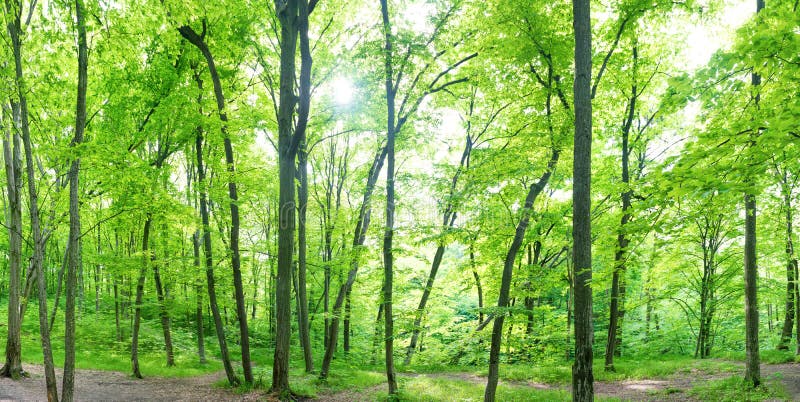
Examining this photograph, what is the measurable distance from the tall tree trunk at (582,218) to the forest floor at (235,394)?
17.1 feet

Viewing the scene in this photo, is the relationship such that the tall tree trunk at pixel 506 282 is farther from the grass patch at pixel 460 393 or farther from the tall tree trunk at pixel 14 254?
the tall tree trunk at pixel 14 254

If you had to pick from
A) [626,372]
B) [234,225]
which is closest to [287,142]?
[234,225]

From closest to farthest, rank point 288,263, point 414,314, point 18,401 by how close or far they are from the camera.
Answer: point 18,401 → point 288,263 → point 414,314

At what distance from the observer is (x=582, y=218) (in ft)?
19.1

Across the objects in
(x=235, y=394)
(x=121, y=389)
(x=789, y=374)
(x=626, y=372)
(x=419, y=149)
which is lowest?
(x=121, y=389)

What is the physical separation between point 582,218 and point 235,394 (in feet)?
32.6

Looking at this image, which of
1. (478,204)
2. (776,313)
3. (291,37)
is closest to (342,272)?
(478,204)

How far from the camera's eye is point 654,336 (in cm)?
2231

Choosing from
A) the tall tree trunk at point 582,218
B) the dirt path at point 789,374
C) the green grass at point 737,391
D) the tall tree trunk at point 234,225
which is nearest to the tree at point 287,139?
the tall tree trunk at point 234,225

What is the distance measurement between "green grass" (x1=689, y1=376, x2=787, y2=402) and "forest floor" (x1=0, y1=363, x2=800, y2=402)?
0.16 meters

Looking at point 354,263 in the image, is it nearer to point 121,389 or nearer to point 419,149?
point 419,149

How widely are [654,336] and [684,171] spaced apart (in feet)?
73.9

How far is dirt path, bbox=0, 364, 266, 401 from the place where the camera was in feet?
32.6

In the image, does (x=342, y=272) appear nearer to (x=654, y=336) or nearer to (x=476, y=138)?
(x=476, y=138)
